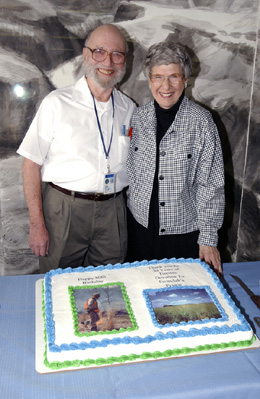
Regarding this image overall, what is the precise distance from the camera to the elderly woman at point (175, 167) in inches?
68.7

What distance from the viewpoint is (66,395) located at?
101cm

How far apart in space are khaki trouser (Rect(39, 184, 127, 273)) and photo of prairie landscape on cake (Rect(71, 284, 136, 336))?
0.74 m


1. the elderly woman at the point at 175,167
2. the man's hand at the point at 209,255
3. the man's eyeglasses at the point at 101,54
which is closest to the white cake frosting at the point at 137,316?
the man's hand at the point at 209,255

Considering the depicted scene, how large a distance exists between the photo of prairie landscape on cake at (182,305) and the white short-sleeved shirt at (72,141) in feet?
2.74

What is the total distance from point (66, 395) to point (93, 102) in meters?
1.40

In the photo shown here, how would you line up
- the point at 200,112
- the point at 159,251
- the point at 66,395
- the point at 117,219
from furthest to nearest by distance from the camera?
the point at 117,219 < the point at 159,251 < the point at 200,112 < the point at 66,395

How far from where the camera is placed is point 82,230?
2.08m

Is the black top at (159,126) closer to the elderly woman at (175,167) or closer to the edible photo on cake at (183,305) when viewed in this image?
the elderly woman at (175,167)

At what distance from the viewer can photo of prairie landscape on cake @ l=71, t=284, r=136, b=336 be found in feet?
3.77

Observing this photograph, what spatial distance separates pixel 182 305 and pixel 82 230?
3.11ft

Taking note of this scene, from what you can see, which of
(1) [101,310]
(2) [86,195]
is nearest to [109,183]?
(2) [86,195]

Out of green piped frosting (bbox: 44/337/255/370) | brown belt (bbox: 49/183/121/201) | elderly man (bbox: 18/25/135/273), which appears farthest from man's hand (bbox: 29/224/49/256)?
green piped frosting (bbox: 44/337/255/370)

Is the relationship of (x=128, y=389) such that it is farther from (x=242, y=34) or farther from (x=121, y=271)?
(x=242, y=34)

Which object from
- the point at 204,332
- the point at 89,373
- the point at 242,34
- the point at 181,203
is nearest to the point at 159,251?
the point at 181,203
